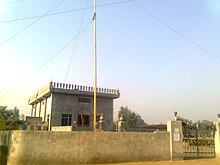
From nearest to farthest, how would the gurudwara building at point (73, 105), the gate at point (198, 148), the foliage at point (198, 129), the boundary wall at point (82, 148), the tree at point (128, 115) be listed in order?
the boundary wall at point (82, 148) < the gate at point (198, 148) < the foliage at point (198, 129) < the gurudwara building at point (73, 105) < the tree at point (128, 115)

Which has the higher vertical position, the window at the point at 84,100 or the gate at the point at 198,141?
the window at the point at 84,100

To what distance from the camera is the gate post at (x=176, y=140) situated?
12.4m

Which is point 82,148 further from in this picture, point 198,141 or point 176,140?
point 198,141

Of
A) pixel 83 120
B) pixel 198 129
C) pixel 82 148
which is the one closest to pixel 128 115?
pixel 83 120

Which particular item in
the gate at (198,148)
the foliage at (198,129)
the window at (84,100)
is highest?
the window at (84,100)

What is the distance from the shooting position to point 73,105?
2409cm

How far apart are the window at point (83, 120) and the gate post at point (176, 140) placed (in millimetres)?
13216

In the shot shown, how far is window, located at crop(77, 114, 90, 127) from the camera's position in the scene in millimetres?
24359

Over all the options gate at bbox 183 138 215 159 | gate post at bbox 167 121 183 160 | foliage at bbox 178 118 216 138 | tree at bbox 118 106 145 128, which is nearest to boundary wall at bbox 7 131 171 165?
gate post at bbox 167 121 183 160

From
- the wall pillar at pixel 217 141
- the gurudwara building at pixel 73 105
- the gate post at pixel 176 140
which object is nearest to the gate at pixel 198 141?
the wall pillar at pixel 217 141

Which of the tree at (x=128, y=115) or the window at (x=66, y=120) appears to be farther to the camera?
the tree at (x=128, y=115)

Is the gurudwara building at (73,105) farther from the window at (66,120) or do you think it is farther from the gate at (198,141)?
the gate at (198,141)

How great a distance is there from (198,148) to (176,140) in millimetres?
2028

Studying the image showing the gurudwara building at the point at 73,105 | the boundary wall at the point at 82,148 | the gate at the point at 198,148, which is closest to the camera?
the boundary wall at the point at 82,148
